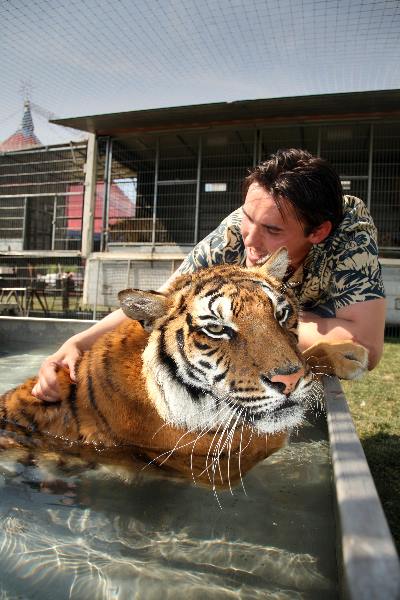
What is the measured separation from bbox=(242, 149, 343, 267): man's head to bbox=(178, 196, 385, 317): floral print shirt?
0.33ft

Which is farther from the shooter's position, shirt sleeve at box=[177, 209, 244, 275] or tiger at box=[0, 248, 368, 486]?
shirt sleeve at box=[177, 209, 244, 275]

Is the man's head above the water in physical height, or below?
above

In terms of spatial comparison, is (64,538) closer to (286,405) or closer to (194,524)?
(194,524)

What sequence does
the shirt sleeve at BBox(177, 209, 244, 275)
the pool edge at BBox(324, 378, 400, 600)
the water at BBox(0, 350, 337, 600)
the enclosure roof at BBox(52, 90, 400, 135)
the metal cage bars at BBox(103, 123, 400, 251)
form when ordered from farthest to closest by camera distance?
1. the metal cage bars at BBox(103, 123, 400, 251)
2. the enclosure roof at BBox(52, 90, 400, 135)
3. the shirt sleeve at BBox(177, 209, 244, 275)
4. the water at BBox(0, 350, 337, 600)
5. the pool edge at BBox(324, 378, 400, 600)

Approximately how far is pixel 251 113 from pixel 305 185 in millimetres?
7263

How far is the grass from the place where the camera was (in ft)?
6.40

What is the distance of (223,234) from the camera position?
8.83 ft

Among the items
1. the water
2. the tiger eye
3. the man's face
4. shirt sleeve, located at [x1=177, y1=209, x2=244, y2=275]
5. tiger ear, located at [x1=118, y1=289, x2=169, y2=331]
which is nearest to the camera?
the water

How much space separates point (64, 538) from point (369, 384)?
11.2 feet

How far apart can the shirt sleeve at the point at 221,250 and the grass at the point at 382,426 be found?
4.17ft

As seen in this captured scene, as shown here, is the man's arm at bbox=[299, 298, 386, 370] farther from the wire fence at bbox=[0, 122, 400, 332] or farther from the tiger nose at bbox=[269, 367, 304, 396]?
the wire fence at bbox=[0, 122, 400, 332]

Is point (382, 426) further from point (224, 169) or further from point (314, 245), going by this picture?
point (224, 169)

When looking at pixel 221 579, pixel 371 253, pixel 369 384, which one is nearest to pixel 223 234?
pixel 371 253

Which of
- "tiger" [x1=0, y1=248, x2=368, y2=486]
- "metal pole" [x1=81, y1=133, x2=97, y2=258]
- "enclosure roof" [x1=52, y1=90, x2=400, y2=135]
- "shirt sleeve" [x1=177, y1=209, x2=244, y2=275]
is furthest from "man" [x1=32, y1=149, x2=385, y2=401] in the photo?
"metal pole" [x1=81, y1=133, x2=97, y2=258]
